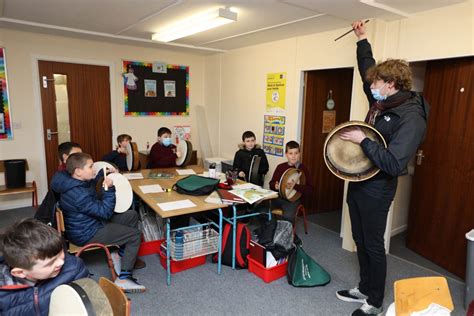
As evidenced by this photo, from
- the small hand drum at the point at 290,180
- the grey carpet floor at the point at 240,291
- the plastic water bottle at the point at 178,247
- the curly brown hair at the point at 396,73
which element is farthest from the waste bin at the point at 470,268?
the plastic water bottle at the point at 178,247

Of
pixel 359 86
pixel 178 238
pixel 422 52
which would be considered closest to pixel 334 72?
pixel 359 86

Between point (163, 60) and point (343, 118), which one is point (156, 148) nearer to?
point (163, 60)

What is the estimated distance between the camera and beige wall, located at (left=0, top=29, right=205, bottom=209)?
407cm

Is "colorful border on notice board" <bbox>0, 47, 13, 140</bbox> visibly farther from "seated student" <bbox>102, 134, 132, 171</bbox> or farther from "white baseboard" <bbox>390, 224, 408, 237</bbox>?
"white baseboard" <bbox>390, 224, 408, 237</bbox>

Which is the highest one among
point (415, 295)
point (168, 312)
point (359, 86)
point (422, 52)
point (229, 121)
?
point (422, 52)

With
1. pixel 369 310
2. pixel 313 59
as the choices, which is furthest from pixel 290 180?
pixel 313 59

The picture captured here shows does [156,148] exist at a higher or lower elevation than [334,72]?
lower

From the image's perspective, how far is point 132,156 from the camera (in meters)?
3.66

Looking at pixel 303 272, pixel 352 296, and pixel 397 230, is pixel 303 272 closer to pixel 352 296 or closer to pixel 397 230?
pixel 352 296

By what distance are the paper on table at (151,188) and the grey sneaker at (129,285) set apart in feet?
2.46

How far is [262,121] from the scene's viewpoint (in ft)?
14.6

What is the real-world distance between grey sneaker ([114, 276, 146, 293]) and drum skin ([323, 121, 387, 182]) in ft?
5.57

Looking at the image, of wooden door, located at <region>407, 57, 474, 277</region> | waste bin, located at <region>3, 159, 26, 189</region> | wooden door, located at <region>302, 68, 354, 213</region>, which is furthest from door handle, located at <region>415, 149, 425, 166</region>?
waste bin, located at <region>3, 159, 26, 189</region>

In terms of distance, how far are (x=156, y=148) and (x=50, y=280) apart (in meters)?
2.83
